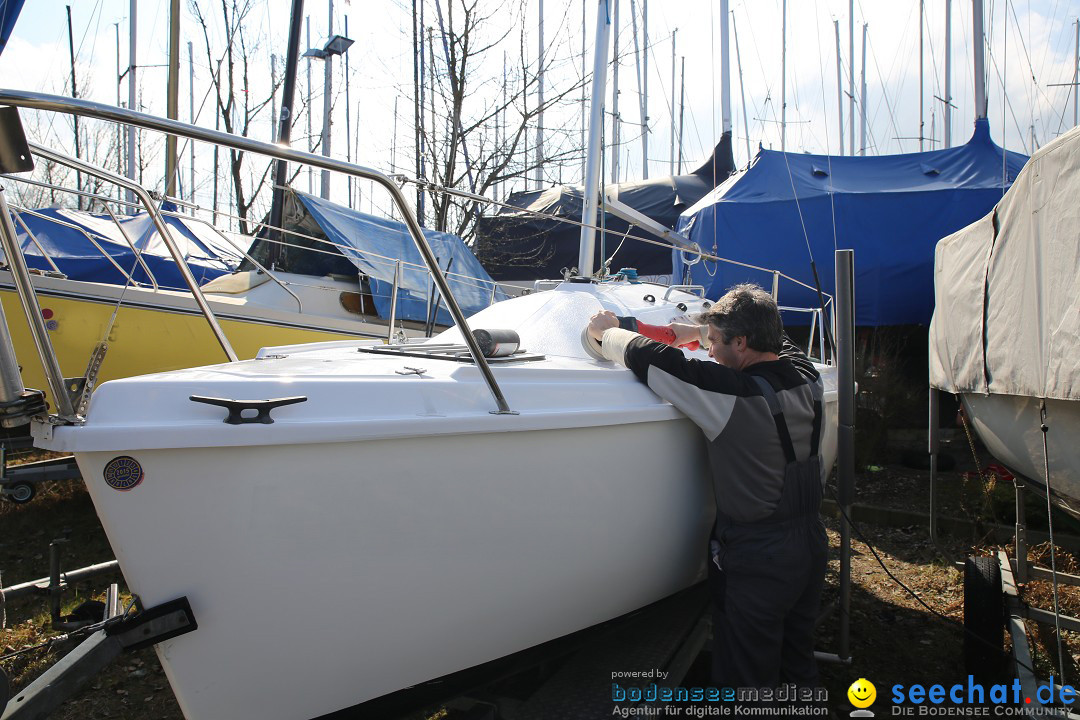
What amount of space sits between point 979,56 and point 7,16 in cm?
762

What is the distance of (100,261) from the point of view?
7.55 meters

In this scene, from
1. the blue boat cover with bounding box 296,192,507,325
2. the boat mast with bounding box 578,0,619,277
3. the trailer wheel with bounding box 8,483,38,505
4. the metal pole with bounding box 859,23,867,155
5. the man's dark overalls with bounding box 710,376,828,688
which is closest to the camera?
the man's dark overalls with bounding box 710,376,828,688

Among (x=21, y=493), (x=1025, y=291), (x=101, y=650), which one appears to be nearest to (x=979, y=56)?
(x=1025, y=291)

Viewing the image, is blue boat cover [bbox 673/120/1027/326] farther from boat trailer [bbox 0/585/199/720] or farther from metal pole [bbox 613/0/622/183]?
boat trailer [bbox 0/585/199/720]

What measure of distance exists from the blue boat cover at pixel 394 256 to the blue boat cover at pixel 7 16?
4.01 meters

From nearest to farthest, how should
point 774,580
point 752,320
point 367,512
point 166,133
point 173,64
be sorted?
1. point 166,133
2. point 367,512
3. point 774,580
4. point 752,320
5. point 173,64

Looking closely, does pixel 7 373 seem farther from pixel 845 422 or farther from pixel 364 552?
pixel 845 422

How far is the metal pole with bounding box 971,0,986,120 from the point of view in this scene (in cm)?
642

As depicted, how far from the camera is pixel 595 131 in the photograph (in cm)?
439

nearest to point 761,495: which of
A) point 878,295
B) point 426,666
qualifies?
point 426,666

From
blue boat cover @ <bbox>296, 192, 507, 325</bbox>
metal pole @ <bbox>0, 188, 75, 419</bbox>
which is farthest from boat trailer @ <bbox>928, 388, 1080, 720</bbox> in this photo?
blue boat cover @ <bbox>296, 192, 507, 325</bbox>

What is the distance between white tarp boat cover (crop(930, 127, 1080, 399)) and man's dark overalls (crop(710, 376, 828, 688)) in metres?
0.76

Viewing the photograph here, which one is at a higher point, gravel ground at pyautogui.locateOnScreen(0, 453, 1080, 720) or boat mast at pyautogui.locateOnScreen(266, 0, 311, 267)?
boat mast at pyautogui.locateOnScreen(266, 0, 311, 267)

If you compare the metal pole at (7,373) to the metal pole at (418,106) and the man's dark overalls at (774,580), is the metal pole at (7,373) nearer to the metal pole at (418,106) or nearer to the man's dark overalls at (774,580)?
the man's dark overalls at (774,580)
